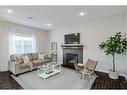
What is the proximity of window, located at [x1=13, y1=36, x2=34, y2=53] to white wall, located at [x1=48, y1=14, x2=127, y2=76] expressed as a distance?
3.05m

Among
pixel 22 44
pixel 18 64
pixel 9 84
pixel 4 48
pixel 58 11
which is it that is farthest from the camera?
pixel 22 44

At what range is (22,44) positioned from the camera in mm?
5508

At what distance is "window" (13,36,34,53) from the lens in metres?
5.14

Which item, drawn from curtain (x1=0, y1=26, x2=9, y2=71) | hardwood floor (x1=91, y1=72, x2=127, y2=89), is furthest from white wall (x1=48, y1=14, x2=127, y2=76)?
curtain (x1=0, y1=26, x2=9, y2=71)

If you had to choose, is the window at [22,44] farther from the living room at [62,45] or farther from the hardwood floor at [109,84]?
the hardwood floor at [109,84]

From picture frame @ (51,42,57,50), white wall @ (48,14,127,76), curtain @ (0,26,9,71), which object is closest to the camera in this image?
white wall @ (48,14,127,76)

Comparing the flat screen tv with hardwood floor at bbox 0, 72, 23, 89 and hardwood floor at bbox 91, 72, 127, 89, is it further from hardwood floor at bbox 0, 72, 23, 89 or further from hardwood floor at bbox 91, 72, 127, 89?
hardwood floor at bbox 0, 72, 23, 89

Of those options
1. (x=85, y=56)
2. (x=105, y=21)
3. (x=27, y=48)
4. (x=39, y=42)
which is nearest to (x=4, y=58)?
(x=27, y=48)

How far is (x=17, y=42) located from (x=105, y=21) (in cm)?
508

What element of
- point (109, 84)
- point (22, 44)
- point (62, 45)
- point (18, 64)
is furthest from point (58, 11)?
point (22, 44)

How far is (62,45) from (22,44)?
2.61m

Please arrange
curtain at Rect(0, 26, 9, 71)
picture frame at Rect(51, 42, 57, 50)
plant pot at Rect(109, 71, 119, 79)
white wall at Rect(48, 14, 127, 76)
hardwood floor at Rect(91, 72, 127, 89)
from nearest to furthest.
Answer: hardwood floor at Rect(91, 72, 127, 89) < plant pot at Rect(109, 71, 119, 79) < white wall at Rect(48, 14, 127, 76) < curtain at Rect(0, 26, 9, 71) < picture frame at Rect(51, 42, 57, 50)

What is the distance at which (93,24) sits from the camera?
4449 millimetres

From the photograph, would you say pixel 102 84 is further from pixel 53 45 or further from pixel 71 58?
pixel 53 45
